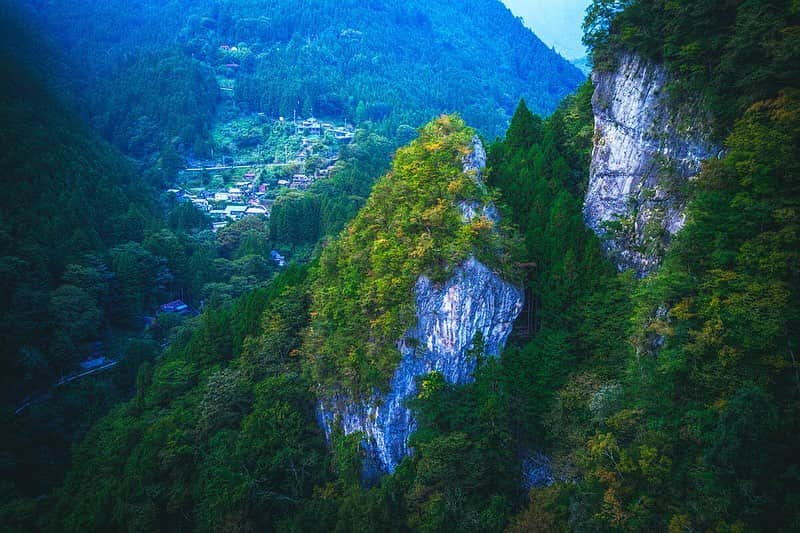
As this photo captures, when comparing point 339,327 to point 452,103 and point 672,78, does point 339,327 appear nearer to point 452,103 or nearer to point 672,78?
point 672,78

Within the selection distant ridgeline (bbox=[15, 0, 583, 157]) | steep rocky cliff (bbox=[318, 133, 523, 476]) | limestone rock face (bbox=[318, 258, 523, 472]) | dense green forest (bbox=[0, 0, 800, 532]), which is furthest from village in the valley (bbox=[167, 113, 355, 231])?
limestone rock face (bbox=[318, 258, 523, 472])

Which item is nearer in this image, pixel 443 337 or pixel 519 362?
pixel 519 362

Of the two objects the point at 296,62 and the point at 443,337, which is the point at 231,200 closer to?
the point at 443,337

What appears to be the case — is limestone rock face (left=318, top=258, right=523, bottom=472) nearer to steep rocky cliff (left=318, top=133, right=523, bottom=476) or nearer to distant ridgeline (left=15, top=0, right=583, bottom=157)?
steep rocky cliff (left=318, top=133, right=523, bottom=476)

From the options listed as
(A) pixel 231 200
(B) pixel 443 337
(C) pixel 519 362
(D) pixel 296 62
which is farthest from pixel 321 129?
(C) pixel 519 362

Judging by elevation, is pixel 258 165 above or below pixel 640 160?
above

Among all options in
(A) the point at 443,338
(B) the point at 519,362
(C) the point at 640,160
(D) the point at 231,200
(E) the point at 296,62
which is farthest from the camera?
(E) the point at 296,62

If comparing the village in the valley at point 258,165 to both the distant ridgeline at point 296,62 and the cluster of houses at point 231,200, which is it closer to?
the cluster of houses at point 231,200
